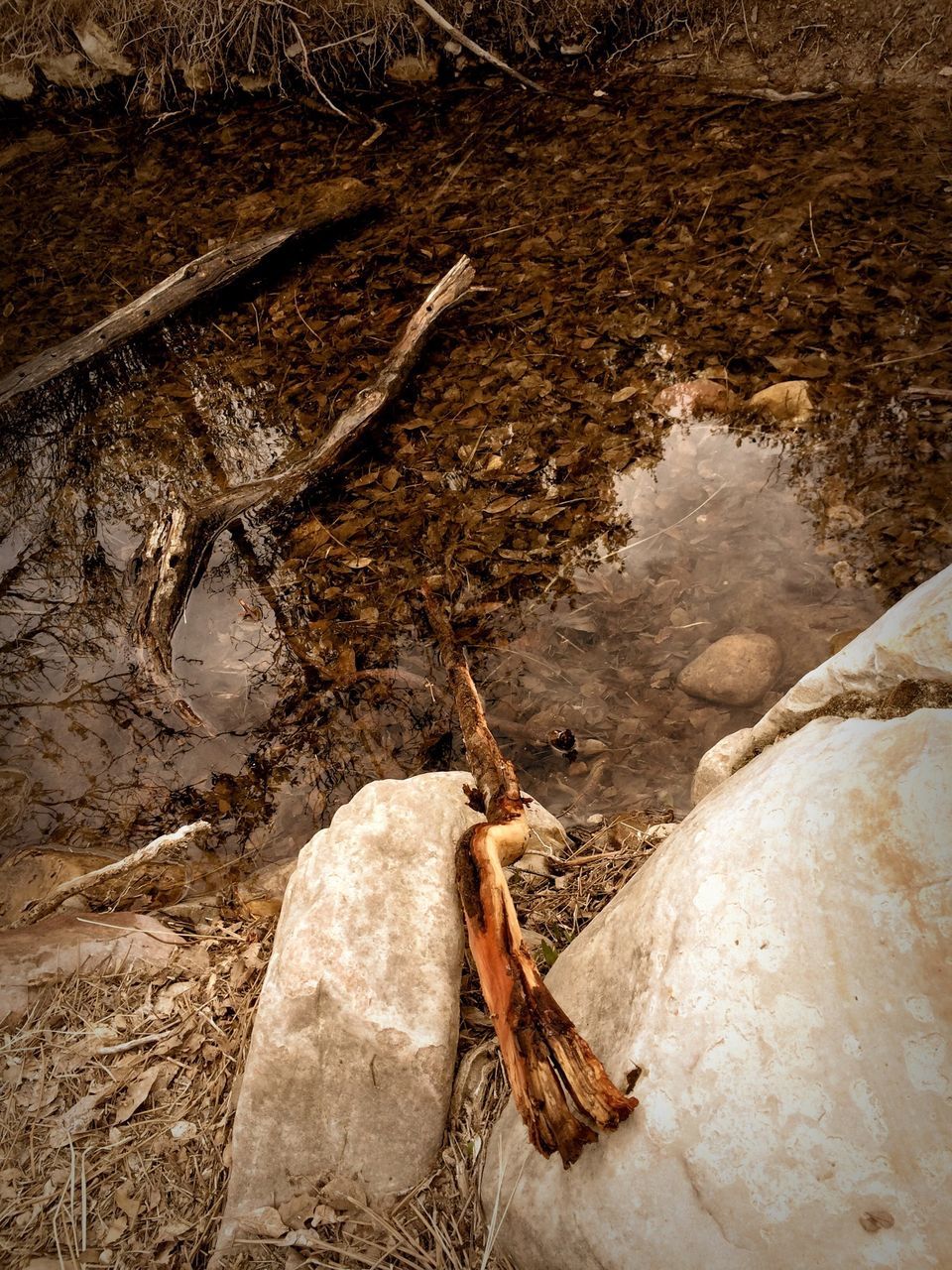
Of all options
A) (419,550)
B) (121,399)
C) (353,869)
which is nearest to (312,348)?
(121,399)

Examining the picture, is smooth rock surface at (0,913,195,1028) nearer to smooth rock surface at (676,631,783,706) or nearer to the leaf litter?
the leaf litter

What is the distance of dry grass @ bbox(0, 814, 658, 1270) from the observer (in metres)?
1.77

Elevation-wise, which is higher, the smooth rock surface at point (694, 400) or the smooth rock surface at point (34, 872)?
the smooth rock surface at point (694, 400)

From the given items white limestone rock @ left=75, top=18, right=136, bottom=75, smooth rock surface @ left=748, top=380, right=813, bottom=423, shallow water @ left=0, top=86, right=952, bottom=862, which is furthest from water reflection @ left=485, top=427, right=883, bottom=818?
white limestone rock @ left=75, top=18, right=136, bottom=75

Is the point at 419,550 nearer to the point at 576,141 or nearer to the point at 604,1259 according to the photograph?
the point at 604,1259

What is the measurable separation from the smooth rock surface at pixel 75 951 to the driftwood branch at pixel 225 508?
119cm

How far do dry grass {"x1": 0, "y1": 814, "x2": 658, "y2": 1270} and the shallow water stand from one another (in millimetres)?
874

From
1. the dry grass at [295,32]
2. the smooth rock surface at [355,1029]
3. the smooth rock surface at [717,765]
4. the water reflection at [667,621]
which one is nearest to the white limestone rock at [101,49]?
the dry grass at [295,32]

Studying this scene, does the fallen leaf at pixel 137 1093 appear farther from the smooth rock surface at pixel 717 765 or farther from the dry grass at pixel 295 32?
the dry grass at pixel 295 32

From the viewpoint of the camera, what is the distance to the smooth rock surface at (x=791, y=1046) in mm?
1223

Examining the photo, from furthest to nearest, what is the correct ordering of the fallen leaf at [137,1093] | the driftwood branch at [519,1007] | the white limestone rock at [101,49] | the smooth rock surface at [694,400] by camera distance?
the white limestone rock at [101,49]
the smooth rock surface at [694,400]
the fallen leaf at [137,1093]
the driftwood branch at [519,1007]

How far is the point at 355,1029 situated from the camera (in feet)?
6.48

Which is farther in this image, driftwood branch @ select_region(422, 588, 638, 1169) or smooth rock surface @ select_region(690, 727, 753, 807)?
smooth rock surface @ select_region(690, 727, 753, 807)

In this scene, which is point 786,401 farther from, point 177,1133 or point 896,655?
point 177,1133
